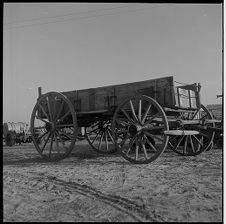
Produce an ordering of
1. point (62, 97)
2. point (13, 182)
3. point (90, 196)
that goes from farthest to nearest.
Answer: point (62, 97)
point (13, 182)
point (90, 196)

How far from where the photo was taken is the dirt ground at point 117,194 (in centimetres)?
311

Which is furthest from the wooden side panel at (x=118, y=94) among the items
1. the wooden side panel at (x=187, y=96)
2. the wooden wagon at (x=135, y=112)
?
the wooden side panel at (x=187, y=96)

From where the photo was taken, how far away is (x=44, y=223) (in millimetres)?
2934

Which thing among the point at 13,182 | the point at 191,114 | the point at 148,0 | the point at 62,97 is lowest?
the point at 13,182

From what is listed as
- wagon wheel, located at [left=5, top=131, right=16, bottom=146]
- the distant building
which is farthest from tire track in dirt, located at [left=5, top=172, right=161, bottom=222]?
wagon wheel, located at [left=5, top=131, right=16, bottom=146]

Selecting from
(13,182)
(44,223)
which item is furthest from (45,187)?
(44,223)

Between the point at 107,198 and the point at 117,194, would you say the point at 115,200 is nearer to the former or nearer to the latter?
the point at 107,198

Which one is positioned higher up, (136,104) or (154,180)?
(136,104)

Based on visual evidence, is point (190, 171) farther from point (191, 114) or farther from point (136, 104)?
point (191, 114)

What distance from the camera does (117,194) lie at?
3963mm

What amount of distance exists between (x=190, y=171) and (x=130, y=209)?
102 inches

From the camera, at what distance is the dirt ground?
10.2ft

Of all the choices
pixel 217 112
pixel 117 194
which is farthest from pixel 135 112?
pixel 217 112

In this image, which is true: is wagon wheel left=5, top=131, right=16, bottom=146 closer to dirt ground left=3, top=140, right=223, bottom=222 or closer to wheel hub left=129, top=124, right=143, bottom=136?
dirt ground left=3, top=140, right=223, bottom=222
